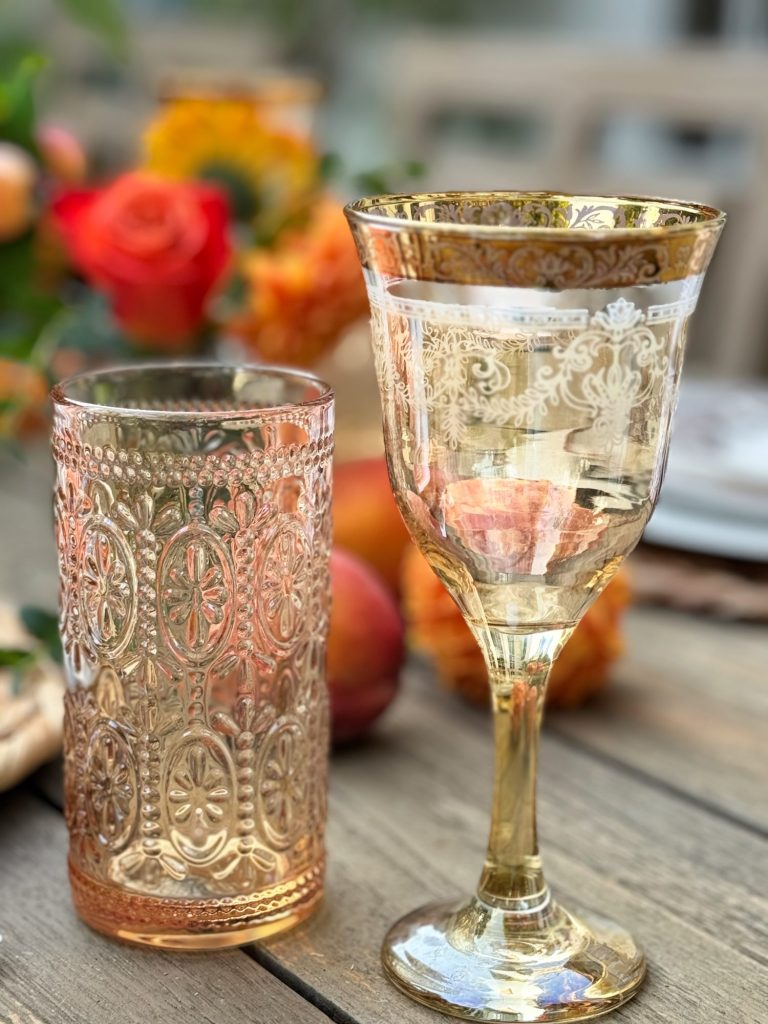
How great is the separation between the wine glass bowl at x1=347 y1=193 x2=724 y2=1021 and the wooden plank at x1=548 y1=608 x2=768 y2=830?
17cm

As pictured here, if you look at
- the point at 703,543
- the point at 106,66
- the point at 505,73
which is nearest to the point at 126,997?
the point at 703,543

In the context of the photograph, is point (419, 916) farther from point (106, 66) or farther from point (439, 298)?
point (106, 66)

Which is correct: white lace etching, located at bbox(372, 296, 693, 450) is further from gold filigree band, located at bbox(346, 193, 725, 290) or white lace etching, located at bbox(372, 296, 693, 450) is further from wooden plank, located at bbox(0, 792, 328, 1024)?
wooden plank, located at bbox(0, 792, 328, 1024)

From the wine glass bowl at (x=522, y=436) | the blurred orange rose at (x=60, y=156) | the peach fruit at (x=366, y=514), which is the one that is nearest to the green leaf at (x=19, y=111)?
the blurred orange rose at (x=60, y=156)

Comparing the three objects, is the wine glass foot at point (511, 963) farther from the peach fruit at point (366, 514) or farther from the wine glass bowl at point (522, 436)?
the peach fruit at point (366, 514)

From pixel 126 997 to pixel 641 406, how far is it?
0.87ft

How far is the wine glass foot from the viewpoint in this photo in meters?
0.47

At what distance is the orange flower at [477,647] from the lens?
0.72 m

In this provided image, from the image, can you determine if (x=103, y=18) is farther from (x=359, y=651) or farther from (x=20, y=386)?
(x=359, y=651)

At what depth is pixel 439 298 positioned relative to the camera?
421 mm

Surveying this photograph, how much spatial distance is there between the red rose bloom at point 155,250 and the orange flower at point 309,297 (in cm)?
4

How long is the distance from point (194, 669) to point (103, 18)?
0.65 meters

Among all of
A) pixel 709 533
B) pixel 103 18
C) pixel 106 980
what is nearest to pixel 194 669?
pixel 106 980

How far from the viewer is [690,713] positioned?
0.75 metres
